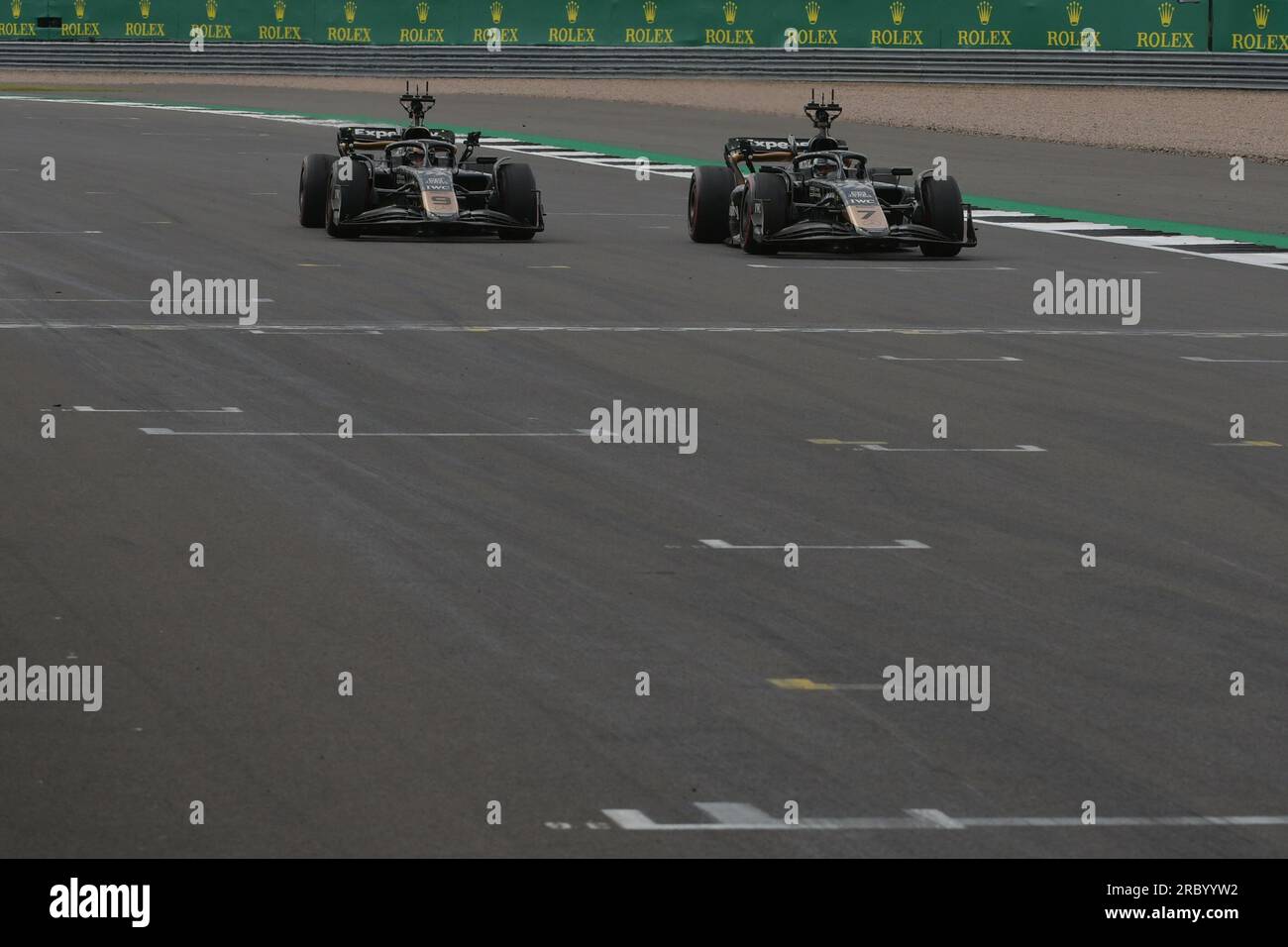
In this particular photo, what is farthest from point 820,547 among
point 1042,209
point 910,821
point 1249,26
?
point 1249,26

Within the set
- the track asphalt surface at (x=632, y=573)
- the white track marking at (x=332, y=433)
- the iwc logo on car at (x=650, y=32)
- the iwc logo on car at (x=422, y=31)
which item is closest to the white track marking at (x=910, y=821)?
the track asphalt surface at (x=632, y=573)

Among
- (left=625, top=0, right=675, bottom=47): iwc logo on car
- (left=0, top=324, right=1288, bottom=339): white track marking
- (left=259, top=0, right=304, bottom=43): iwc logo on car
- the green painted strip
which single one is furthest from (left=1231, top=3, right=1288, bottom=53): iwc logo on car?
(left=0, top=324, right=1288, bottom=339): white track marking

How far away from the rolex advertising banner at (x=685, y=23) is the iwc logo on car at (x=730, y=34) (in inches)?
0.8

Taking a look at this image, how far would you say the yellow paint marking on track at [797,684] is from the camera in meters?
7.14

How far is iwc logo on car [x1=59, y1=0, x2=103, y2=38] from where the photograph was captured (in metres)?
53.0

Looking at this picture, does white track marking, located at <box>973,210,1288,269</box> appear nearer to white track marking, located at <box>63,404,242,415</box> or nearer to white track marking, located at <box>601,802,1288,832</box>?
white track marking, located at <box>63,404,242,415</box>

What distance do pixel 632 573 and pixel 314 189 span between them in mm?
15718

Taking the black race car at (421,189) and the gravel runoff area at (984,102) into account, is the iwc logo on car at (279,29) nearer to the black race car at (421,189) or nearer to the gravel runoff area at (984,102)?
the gravel runoff area at (984,102)

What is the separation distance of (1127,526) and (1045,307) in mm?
8640

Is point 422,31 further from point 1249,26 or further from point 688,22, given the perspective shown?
point 1249,26

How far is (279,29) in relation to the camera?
52.4 meters

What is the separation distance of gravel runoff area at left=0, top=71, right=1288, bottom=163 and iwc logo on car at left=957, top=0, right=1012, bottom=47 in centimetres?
84
